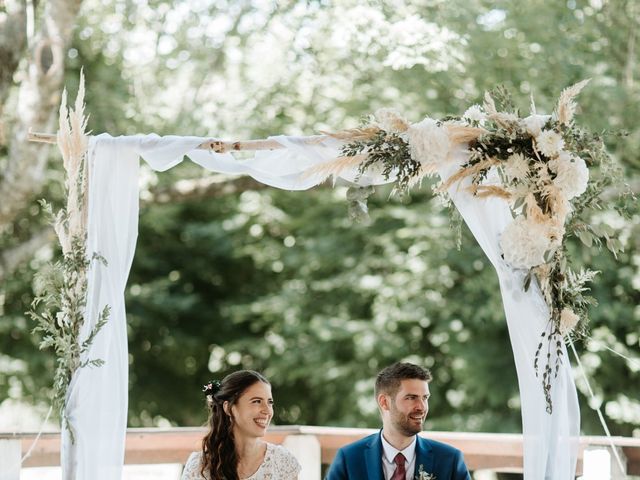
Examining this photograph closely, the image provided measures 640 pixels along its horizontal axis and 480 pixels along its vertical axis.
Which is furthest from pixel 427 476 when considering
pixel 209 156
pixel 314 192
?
pixel 314 192

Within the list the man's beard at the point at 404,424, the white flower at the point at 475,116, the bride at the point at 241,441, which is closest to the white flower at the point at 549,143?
the white flower at the point at 475,116

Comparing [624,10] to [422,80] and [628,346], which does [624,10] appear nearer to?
[422,80]

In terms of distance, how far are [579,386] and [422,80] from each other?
3070 millimetres

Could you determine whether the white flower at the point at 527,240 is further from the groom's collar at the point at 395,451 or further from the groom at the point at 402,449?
the groom's collar at the point at 395,451

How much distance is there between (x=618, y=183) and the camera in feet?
11.8

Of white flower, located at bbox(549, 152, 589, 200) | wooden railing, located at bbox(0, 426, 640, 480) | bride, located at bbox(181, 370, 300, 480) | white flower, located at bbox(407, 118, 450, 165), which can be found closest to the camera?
white flower, located at bbox(549, 152, 589, 200)

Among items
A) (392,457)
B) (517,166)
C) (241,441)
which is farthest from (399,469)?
(517,166)

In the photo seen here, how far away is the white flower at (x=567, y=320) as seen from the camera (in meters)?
3.56

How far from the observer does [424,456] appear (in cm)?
383

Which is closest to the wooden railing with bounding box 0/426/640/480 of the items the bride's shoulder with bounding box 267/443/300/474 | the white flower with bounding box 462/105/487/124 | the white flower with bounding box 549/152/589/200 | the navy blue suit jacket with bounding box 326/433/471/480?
the navy blue suit jacket with bounding box 326/433/471/480

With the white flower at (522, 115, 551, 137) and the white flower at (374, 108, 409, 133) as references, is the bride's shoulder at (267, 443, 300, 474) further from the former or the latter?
the white flower at (522, 115, 551, 137)

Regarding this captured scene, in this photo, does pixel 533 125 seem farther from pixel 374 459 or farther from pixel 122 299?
pixel 122 299

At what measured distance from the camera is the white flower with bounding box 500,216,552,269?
11.5 feet

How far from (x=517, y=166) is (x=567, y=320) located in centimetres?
60
